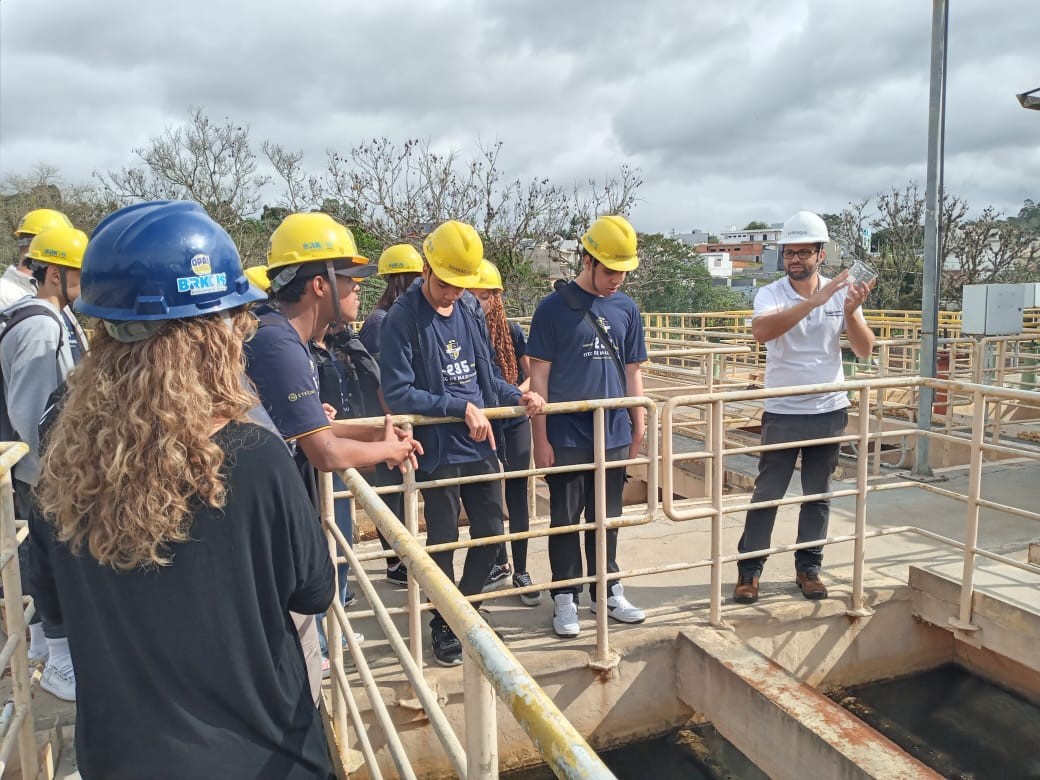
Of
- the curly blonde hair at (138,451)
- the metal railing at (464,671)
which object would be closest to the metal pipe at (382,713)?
the metal railing at (464,671)

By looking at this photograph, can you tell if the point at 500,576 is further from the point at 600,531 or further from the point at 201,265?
the point at 201,265

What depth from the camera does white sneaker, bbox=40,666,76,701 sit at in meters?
3.24

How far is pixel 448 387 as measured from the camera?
11.8 ft

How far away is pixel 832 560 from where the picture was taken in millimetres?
4965

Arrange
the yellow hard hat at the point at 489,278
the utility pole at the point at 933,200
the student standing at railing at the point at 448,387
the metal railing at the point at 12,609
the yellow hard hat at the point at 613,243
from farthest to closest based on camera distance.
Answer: the utility pole at the point at 933,200, the yellow hard hat at the point at 489,278, the yellow hard hat at the point at 613,243, the student standing at railing at the point at 448,387, the metal railing at the point at 12,609

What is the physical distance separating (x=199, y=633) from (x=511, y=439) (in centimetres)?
303

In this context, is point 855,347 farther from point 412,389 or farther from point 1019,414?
point 1019,414

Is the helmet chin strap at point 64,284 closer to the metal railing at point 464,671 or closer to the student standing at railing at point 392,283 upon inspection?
the metal railing at point 464,671

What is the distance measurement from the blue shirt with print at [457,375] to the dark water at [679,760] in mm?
1633

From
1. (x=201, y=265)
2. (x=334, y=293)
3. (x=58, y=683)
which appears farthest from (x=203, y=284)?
(x=58, y=683)

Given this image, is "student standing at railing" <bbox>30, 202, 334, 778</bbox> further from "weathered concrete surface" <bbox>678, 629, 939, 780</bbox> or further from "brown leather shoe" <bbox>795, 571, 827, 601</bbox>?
"brown leather shoe" <bbox>795, 571, 827, 601</bbox>

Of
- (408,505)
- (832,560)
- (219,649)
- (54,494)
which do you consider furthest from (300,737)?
(832,560)

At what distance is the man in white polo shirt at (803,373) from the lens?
13.7ft

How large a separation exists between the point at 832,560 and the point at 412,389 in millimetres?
3137
